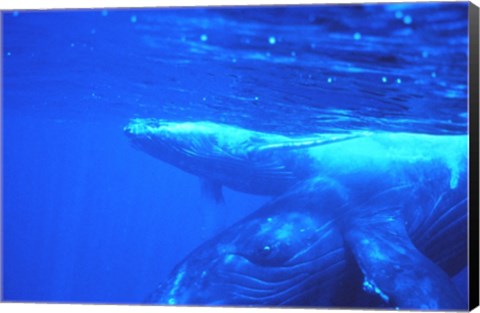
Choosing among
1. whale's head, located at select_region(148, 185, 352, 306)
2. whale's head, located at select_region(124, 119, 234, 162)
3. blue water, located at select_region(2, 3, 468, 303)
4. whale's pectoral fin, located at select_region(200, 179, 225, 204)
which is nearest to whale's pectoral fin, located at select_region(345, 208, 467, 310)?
whale's head, located at select_region(148, 185, 352, 306)

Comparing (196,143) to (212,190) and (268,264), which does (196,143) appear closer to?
(212,190)

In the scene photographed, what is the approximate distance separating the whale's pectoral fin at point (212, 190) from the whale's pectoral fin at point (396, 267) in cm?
121

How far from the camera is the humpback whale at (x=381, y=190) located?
31.1 ft

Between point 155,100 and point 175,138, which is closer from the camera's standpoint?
point 155,100

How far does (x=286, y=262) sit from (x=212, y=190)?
96 centimetres

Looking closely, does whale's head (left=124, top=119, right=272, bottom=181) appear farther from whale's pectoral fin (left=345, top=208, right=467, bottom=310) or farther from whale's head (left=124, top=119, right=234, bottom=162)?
whale's pectoral fin (left=345, top=208, right=467, bottom=310)

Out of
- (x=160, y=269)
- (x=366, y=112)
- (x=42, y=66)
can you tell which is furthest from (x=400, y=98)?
(x=42, y=66)

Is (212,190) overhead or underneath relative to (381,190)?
underneath

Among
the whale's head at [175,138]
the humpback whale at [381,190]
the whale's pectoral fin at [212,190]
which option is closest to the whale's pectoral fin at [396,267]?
the humpback whale at [381,190]

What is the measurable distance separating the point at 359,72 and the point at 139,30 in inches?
80.8

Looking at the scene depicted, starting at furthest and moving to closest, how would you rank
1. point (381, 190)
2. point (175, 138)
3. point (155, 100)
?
point (175, 138) → point (155, 100) → point (381, 190)

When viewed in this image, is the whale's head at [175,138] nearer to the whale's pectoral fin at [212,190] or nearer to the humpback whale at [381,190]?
the humpback whale at [381,190]

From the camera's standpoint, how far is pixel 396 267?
9492mm

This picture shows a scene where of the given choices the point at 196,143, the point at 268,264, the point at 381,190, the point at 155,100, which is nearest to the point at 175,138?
the point at 196,143
